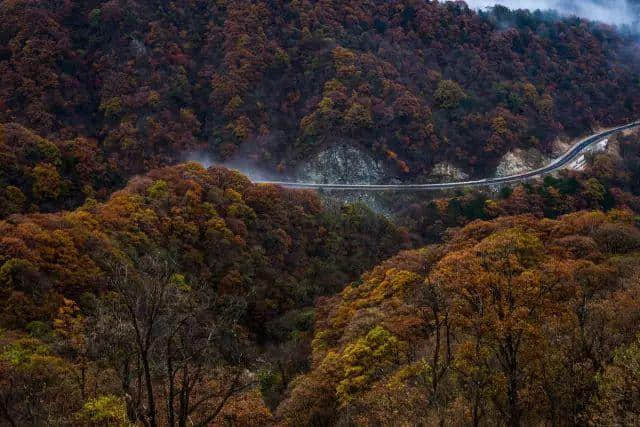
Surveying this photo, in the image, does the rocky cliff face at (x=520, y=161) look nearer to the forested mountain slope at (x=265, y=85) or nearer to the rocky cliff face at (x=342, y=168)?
the forested mountain slope at (x=265, y=85)

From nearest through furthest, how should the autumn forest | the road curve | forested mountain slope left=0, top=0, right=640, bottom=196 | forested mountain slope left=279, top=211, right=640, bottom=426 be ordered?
forested mountain slope left=279, top=211, right=640, bottom=426
the autumn forest
forested mountain slope left=0, top=0, right=640, bottom=196
the road curve

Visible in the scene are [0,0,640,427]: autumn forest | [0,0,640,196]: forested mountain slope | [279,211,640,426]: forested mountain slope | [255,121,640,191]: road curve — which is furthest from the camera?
[255,121,640,191]: road curve

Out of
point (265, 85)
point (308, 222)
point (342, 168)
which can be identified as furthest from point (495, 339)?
point (265, 85)

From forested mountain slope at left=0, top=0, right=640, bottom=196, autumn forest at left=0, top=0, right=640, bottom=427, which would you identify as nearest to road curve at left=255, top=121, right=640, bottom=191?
autumn forest at left=0, top=0, right=640, bottom=427

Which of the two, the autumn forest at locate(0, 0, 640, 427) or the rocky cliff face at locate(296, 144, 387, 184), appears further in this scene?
the rocky cliff face at locate(296, 144, 387, 184)

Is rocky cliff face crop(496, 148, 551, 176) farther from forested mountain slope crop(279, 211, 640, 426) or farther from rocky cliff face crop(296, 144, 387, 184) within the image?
forested mountain slope crop(279, 211, 640, 426)
